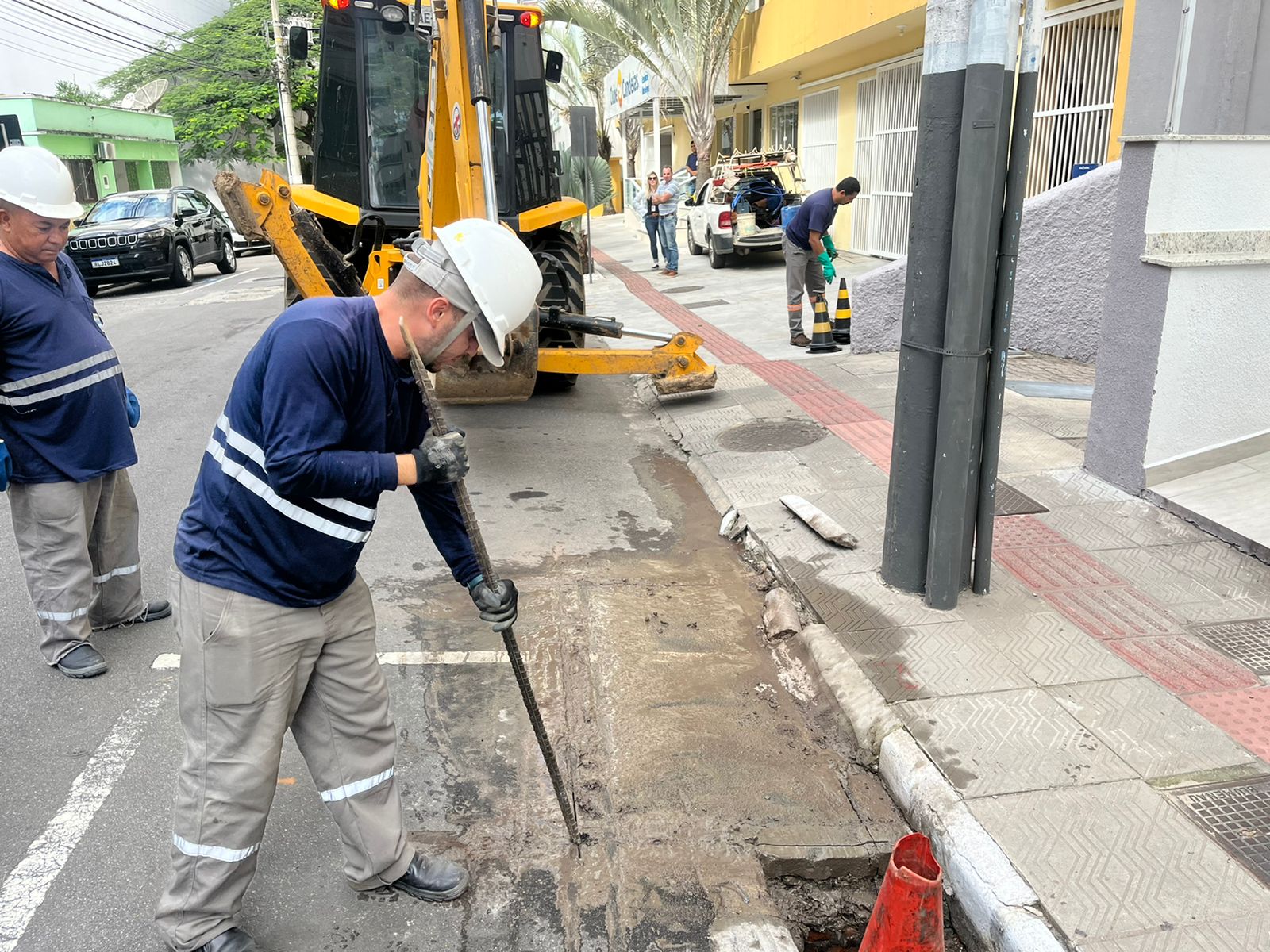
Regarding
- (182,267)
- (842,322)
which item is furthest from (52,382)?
(182,267)

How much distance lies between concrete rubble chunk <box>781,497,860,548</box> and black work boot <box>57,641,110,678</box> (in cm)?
350

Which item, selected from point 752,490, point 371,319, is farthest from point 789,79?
point 371,319

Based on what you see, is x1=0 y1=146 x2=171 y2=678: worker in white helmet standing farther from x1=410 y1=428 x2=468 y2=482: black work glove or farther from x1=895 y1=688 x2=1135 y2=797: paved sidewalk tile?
x1=895 y1=688 x2=1135 y2=797: paved sidewalk tile

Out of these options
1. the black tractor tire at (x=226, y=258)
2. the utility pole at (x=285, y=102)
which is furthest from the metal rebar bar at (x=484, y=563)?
the utility pole at (x=285, y=102)

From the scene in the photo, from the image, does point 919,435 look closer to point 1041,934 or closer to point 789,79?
point 1041,934

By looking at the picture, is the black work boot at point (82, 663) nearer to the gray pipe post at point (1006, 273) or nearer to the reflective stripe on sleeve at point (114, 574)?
the reflective stripe on sleeve at point (114, 574)

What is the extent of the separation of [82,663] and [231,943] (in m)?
2.07

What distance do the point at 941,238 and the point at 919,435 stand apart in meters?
0.87

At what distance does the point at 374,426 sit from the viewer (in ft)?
8.41

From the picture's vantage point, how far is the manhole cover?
7.21m

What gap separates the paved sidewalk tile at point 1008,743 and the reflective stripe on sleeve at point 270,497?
215 centimetres

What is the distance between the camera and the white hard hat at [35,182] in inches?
150

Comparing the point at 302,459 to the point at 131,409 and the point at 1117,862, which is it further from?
the point at 131,409

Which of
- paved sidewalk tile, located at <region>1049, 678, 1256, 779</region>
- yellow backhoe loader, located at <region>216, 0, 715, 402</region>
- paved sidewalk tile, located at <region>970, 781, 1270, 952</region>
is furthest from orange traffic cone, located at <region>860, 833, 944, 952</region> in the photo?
yellow backhoe loader, located at <region>216, 0, 715, 402</region>
